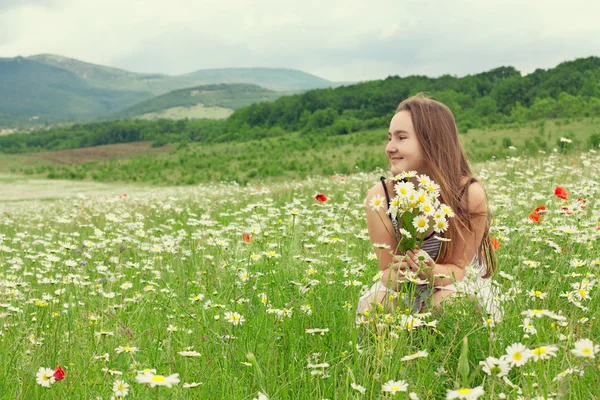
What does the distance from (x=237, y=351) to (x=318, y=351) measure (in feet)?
1.37

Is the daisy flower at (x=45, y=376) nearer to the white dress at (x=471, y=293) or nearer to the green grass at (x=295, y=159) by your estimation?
the white dress at (x=471, y=293)

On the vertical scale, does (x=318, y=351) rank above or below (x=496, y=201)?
below

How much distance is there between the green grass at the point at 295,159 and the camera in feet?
84.0

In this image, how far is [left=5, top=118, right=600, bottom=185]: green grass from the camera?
25.6 meters

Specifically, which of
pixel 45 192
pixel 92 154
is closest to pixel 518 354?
pixel 45 192

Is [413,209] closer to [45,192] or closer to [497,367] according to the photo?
[497,367]

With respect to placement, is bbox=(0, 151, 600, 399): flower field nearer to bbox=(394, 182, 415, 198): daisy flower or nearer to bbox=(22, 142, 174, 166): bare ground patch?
bbox=(394, 182, 415, 198): daisy flower

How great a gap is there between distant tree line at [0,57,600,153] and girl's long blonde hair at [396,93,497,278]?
2860 centimetres

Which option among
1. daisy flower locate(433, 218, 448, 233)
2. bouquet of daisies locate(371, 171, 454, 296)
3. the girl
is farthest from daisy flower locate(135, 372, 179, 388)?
the girl

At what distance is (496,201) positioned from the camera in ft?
17.6

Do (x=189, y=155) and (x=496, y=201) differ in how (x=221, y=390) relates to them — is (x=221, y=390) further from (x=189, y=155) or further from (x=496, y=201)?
(x=189, y=155)

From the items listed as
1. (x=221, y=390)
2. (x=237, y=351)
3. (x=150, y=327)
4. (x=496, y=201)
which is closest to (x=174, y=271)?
(x=150, y=327)

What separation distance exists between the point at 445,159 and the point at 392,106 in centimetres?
6194

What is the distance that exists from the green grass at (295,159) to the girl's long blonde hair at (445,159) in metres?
14.5
